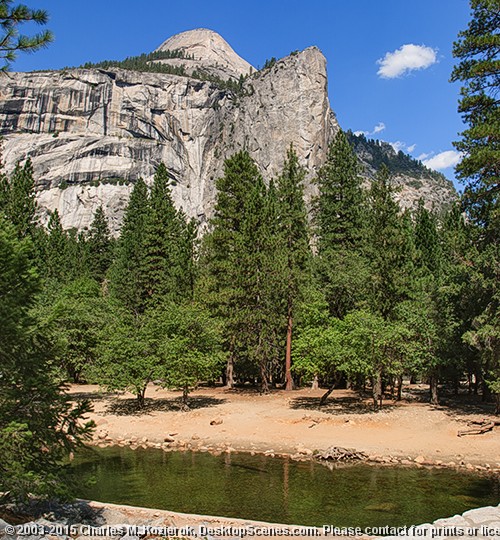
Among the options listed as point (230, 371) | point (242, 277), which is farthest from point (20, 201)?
point (230, 371)

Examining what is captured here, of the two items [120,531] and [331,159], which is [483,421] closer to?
[120,531]

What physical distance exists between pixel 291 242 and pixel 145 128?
4073 inches

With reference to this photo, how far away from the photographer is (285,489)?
13.0 m

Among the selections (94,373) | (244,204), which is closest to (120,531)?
(94,373)

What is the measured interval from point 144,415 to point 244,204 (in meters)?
16.6

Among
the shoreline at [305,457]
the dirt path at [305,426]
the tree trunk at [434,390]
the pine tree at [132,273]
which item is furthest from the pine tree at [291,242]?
Answer: the pine tree at [132,273]

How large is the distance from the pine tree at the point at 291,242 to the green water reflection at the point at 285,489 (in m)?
13.6

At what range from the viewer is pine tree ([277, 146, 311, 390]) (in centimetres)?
2928

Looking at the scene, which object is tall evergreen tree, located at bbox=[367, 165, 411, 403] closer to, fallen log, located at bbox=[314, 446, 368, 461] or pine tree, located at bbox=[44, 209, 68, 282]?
fallen log, located at bbox=[314, 446, 368, 461]

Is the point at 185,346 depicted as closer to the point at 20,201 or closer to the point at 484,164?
the point at 484,164

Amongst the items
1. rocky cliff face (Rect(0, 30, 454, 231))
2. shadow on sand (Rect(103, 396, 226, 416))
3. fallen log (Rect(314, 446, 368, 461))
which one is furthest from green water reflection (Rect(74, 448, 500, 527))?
rocky cliff face (Rect(0, 30, 454, 231))

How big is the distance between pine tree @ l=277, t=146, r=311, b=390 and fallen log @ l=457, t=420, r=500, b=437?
39.4 ft

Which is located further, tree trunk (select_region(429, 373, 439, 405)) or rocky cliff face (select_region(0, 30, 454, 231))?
rocky cliff face (select_region(0, 30, 454, 231))

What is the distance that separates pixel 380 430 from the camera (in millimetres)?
19391
